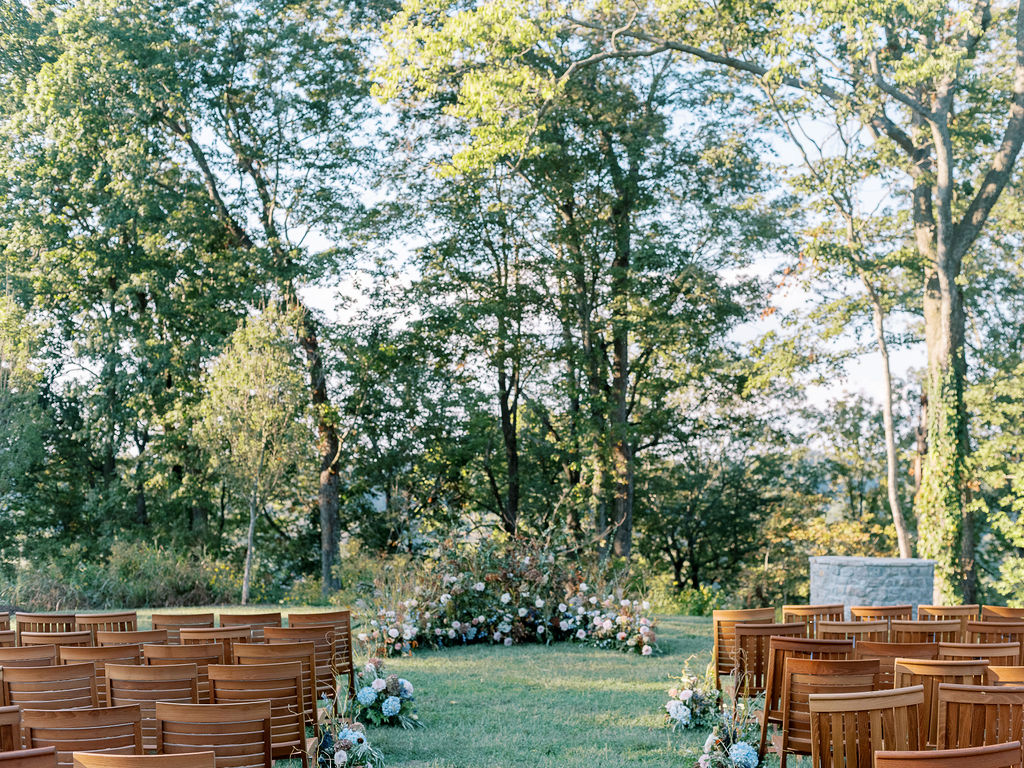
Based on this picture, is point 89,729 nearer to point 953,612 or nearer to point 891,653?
point 891,653

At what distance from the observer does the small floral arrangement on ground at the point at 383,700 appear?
271 inches

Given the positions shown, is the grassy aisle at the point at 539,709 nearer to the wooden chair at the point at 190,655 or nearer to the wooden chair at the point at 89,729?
the wooden chair at the point at 190,655

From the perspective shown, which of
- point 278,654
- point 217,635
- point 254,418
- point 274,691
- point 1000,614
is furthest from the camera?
point 254,418

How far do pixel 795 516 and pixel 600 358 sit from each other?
7.09 m

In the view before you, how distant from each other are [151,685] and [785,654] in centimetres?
367

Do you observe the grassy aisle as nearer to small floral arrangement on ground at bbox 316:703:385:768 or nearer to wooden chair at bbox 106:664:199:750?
small floral arrangement on ground at bbox 316:703:385:768

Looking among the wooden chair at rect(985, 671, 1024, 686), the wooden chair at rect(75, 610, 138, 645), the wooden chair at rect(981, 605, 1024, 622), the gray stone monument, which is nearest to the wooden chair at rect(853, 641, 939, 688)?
the wooden chair at rect(985, 671, 1024, 686)

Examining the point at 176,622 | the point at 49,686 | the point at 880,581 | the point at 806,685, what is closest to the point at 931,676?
the point at 806,685

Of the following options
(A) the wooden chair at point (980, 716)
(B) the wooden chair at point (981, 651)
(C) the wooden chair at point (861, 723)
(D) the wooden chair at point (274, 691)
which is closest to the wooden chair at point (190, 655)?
(D) the wooden chair at point (274, 691)

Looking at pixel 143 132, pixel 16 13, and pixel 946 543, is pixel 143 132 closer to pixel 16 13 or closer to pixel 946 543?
pixel 16 13

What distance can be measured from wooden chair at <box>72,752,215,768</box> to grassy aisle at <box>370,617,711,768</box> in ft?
9.90

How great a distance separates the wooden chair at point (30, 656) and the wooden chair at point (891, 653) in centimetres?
504

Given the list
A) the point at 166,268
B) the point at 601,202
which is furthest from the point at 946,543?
the point at 166,268

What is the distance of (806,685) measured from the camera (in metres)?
5.01
